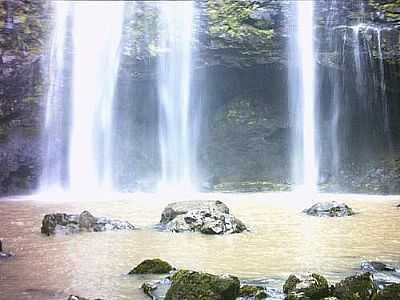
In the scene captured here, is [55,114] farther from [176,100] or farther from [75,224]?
[75,224]

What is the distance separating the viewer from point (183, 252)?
26.3ft

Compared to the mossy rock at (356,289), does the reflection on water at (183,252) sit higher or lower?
lower

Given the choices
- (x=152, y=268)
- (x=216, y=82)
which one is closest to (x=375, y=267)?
(x=152, y=268)

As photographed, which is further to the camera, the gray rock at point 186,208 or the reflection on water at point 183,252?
the gray rock at point 186,208

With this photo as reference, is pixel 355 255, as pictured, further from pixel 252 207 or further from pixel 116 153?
pixel 116 153

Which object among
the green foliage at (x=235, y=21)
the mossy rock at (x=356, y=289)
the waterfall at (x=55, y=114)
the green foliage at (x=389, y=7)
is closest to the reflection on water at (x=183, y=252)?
the mossy rock at (x=356, y=289)

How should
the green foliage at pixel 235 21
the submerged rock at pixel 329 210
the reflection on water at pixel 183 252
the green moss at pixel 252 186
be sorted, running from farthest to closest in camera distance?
the green moss at pixel 252 186
the green foliage at pixel 235 21
the submerged rock at pixel 329 210
the reflection on water at pixel 183 252

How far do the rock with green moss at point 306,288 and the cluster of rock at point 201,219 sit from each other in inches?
184

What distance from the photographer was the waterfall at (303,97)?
→ 2553cm

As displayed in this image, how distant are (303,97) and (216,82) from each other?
4.71 meters

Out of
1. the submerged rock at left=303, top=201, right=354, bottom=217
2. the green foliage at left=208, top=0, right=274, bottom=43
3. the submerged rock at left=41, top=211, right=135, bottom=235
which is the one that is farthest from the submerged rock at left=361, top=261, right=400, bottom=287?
the green foliage at left=208, top=0, right=274, bottom=43

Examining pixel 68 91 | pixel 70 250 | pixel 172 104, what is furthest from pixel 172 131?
pixel 70 250

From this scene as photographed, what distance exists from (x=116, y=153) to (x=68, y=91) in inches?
160

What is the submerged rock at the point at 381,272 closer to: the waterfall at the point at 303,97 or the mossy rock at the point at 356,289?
the mossy rock at the point at 356,289
